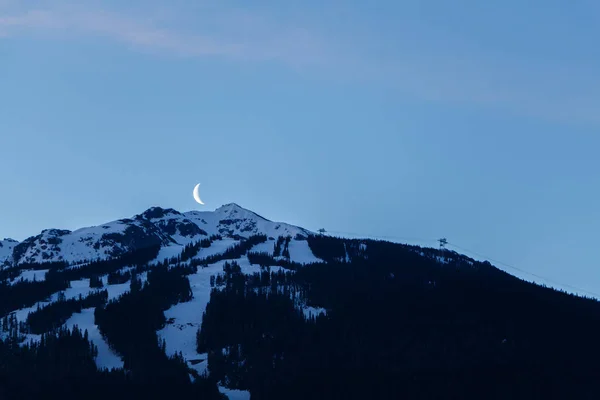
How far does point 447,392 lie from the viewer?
17350 cm

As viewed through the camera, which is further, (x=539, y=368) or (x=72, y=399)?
(x=539, y=368)

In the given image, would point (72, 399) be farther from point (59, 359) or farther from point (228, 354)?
point (228, 354)

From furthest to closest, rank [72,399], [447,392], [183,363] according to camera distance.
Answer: [183,363] → [447,392] → [72,399]

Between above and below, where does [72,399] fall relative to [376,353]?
below

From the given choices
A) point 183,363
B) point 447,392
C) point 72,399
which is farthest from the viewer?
point 183,363

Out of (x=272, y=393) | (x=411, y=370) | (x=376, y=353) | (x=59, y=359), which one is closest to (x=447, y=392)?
(x=411, y=370)

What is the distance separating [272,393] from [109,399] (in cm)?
3720

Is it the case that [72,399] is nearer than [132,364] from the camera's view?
Yes

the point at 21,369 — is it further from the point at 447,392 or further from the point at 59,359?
the point at 447,392

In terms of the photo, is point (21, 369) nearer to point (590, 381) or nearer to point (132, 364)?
point (132, 364)

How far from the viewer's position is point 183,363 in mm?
187000

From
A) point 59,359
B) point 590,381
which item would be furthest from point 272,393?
point 590,381

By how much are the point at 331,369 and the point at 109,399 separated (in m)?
54.3

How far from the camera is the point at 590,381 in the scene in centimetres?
19325
